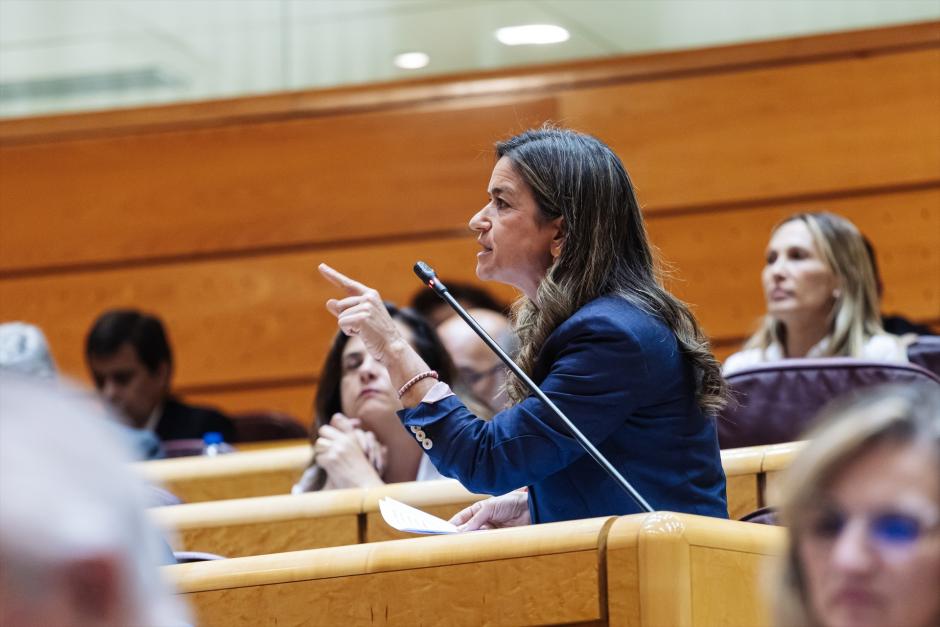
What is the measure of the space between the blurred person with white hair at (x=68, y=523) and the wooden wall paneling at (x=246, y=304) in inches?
135

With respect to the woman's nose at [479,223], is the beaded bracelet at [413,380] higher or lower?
lower

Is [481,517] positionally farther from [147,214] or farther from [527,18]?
[147,214]

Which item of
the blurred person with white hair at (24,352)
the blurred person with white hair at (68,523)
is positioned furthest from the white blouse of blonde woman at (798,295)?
the blurred person with white hair at (68,523)

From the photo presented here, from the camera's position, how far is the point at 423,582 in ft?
4.28

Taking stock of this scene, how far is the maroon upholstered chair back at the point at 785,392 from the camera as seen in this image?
6.96 ft

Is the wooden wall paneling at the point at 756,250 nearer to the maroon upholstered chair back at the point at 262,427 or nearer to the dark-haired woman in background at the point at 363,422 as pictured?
the maroon upholstered chair back at the point at 262,427

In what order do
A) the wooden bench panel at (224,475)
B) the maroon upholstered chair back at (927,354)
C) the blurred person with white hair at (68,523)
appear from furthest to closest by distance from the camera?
1. the maroon upholstered chair back at (927,354)
2. the wooden bench panel at (224,475)
3. the blurred person with white hair at (68,523)

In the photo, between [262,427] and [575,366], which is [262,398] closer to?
[262,427]

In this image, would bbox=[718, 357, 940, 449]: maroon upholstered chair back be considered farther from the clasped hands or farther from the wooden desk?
the wooden desk

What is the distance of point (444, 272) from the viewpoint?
4012mm

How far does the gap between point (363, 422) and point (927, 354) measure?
44.0 inches

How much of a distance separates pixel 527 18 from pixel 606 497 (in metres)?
2.63

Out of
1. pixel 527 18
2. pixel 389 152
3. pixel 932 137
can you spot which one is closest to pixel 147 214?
pixel 389 152

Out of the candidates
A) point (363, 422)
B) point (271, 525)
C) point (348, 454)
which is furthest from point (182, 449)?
point (271, 525)
